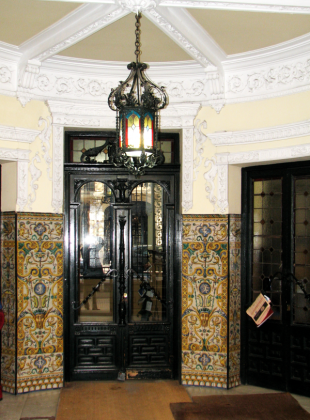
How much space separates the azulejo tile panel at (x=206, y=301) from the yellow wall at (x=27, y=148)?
1517 mm

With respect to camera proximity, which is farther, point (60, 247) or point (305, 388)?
point (60, 247)

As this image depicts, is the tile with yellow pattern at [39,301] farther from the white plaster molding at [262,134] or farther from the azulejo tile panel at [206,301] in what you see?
the white plaster molding at [262,134]

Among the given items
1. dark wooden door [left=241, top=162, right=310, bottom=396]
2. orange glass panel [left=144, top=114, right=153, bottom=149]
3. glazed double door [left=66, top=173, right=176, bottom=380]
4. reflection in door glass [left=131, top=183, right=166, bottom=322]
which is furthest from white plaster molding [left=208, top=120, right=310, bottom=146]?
orange glass panel [left=144, top=114, right=153, bottom=149]

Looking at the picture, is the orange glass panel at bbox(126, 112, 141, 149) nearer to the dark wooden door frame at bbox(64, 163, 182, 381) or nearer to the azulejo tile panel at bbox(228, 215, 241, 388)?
the dark wooden door frame at bbox(64, 163, 182, 381)

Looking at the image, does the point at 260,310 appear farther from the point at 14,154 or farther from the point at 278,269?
the point at 14,154

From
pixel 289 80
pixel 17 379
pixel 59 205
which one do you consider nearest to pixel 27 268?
pixel 59 205

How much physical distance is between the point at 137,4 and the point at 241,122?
169 centimetres

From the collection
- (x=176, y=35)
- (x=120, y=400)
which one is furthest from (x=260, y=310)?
(x=176, y=35)

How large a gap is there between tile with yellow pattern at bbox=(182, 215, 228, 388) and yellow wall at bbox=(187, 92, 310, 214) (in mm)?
232

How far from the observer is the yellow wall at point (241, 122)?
432 centimetres

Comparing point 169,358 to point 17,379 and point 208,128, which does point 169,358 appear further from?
point 208,128

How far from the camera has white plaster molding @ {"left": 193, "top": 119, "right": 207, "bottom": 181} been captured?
477cm

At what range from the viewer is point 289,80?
14.3 ft

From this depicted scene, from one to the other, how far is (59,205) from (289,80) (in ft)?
8.68
